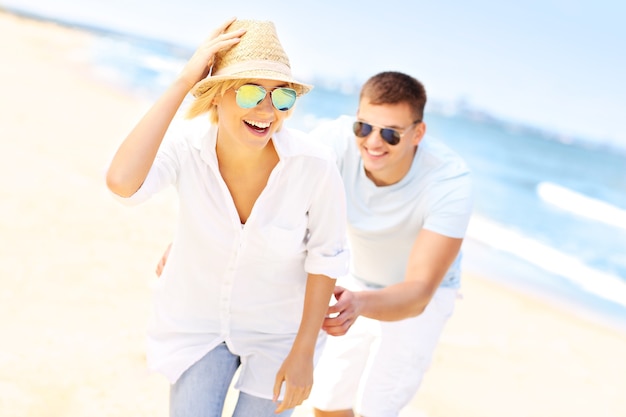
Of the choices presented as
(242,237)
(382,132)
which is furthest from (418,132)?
(242,237)

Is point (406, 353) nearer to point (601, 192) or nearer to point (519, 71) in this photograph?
point (601, 192)

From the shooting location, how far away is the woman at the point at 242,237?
2533 mm

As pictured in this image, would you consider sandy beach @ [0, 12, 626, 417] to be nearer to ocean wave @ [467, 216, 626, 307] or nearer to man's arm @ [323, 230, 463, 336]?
man's arm @ [323, 230, 463, 336]

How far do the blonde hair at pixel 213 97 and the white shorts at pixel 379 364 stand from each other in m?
1.56

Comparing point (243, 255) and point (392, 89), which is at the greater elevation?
point (392, 89)

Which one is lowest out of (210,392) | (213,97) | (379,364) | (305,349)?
(379,364)

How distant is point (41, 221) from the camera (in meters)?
6.47

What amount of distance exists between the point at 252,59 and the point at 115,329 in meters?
2.85

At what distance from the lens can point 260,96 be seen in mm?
2477

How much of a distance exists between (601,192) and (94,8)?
47423mm

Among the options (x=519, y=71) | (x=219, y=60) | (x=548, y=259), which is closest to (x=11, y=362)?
(x=219, y=60)

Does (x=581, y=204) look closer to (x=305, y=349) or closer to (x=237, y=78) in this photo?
(x=305, y=349)

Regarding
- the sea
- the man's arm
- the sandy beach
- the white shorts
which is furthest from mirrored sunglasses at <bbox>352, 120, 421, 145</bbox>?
the sea

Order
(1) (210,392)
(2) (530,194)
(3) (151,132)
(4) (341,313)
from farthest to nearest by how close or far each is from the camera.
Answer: (2) (530,194) → (4) (341,313) → (1) (210,392) → (3) (151,132)
